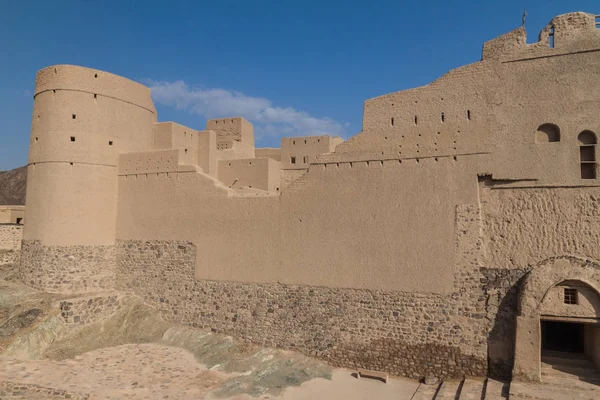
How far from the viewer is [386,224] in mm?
9750

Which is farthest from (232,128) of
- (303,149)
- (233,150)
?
(303,149)

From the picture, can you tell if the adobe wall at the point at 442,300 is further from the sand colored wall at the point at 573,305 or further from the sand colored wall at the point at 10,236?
the sand colored wall at the point at 10,236

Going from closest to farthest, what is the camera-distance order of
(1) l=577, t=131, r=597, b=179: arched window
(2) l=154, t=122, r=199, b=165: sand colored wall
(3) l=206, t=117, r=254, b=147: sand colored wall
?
(1) l=577, t=131, r=597, b=179: arched window → (2) l=154, t=122, r=199, b=165: sand colored wall → (3) l=206, t=117, r=254, b=147: sand colored wall

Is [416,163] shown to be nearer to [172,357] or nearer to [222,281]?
[222,281]

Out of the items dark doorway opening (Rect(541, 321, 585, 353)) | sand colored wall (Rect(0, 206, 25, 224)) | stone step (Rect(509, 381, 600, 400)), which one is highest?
sand colored wall (Rect(0, 206, 25, 224))

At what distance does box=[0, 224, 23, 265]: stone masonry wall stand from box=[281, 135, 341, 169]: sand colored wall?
11.4 m

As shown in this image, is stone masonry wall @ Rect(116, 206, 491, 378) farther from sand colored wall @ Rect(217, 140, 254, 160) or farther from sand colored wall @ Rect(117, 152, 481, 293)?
sand colored wall @ Rect(217, 140, 254, 160)

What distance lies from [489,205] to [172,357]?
27.8 ft

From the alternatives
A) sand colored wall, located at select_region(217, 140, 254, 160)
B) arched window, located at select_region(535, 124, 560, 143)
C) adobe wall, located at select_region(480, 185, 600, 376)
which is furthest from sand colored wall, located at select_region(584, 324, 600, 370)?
sand colored wall, located at select_region(217, 140, 254, 160)

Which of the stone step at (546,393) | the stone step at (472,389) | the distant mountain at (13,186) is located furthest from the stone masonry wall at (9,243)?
the distant mountain at (13,186)

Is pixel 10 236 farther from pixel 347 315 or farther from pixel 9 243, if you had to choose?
pixel 347 315

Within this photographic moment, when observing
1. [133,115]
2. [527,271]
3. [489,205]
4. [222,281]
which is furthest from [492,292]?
[133,115]

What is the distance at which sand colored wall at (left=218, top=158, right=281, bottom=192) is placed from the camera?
1470 centimetres

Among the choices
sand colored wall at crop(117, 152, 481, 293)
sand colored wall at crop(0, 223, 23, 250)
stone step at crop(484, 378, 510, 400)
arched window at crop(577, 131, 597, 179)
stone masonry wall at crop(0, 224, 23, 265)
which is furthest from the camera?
sand colored wall at crop(0, 223, 23, 250)
